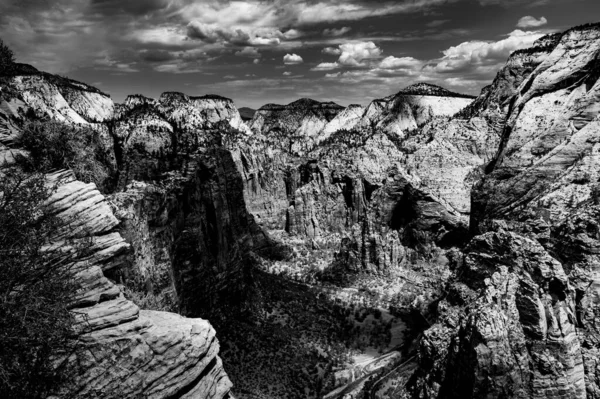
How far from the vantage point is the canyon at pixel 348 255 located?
21312 mm

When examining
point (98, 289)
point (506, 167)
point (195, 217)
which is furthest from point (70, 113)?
point (98, 289)

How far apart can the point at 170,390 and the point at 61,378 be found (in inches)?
193

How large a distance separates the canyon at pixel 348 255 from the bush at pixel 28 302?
136 cm

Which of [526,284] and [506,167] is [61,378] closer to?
[526,284]

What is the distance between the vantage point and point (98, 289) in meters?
19.1

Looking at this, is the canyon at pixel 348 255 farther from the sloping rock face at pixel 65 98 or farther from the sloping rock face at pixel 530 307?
the sloping rock face at pixel 65 98

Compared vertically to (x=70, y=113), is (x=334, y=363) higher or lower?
lower

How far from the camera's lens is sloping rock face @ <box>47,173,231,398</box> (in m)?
17.1

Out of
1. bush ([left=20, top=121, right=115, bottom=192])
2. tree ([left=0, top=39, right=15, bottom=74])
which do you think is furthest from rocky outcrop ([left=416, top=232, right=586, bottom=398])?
tree ([left=0, top=39, right=15, bottom=74])

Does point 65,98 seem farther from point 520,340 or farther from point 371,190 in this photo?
point 520,340

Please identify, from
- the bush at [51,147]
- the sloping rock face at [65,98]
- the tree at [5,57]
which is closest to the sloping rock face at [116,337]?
the bush at [51,147]

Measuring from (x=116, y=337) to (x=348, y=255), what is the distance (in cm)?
8488

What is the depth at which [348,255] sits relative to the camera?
330ft

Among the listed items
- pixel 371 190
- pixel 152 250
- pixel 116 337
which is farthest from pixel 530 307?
pixel 371 190
